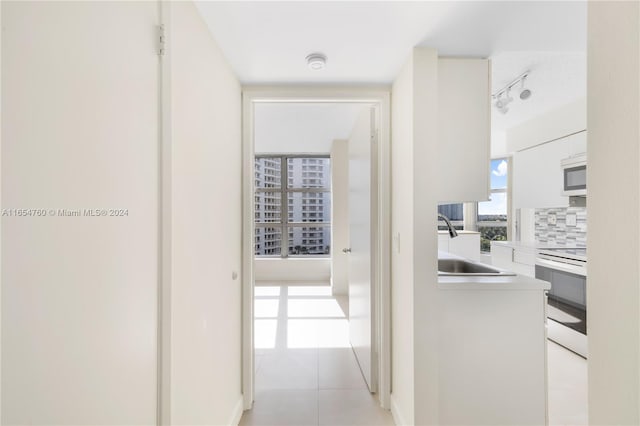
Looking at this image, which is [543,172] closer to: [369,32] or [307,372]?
[369,32]

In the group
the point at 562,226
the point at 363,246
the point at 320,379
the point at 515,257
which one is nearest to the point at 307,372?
the point at 320,379

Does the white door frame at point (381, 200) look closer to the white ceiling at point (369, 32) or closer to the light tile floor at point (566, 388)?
the white ceiling at point (369, 32)

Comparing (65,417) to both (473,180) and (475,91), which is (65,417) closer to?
(473,180)

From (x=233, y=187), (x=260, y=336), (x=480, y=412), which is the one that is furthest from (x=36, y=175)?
(x=260, y=336)

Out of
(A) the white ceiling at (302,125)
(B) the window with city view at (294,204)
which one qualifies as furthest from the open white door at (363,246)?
(B) the window with city view at (294,204)

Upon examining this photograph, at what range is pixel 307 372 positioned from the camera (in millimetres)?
2340

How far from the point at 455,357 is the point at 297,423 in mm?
1090

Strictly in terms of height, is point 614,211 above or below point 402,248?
above

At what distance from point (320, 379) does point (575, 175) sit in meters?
3.16

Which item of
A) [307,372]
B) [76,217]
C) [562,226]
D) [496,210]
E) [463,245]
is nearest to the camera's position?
[76,217]

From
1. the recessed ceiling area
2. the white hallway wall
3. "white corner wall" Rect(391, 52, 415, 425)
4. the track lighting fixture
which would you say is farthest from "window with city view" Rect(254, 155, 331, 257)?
the white hallway wall

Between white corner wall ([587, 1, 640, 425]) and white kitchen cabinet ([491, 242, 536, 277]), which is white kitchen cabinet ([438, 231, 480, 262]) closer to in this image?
white kitchen cabinet ([491, 242, 536, 277])

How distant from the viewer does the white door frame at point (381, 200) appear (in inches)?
75.9

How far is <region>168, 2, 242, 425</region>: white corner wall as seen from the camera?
105 centimetres
